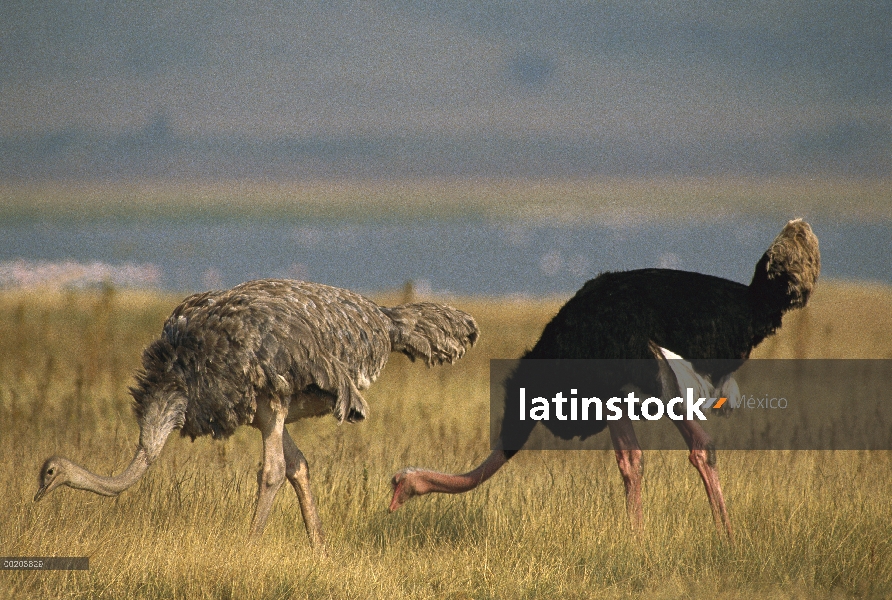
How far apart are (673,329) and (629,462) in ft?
3.03

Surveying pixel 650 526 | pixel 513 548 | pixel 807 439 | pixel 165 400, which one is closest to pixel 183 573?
pixel 165 400

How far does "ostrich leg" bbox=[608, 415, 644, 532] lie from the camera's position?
6906mm

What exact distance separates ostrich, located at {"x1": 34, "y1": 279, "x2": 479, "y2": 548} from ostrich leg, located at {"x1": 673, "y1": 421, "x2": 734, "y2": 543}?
1.98 meters

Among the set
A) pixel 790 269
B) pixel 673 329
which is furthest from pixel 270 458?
pixel 790 269

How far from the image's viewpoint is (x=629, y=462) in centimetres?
711

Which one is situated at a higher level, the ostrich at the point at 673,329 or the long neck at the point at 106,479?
the ostrich at the point at 673,329

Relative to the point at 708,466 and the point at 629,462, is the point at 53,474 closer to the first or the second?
the point at 629,462

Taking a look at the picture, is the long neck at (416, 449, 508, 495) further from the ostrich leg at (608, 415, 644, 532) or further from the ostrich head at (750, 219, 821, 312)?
the ostrich head at (750, 219, 821, 312)

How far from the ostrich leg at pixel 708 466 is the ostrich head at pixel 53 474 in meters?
3.61

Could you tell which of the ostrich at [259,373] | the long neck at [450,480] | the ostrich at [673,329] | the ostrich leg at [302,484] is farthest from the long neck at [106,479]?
the long neck at [450,480]

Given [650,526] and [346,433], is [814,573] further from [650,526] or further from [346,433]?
[346,433]

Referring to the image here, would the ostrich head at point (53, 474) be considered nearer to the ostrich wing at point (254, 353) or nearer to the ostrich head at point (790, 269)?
the ostrich wing at point (254, 353)

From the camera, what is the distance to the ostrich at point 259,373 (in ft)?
20.4

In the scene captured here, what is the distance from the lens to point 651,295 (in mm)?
6969
